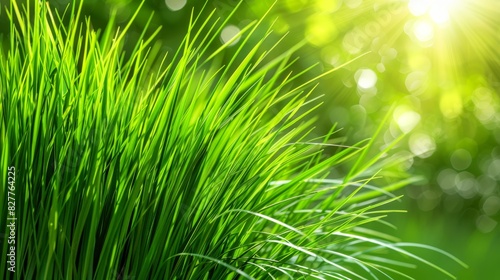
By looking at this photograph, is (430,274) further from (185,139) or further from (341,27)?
(185,139)

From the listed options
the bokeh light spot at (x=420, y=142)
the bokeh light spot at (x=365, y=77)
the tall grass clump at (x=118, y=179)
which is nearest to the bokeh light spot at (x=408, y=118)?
the bokeh light spot at (x=420, y=142)

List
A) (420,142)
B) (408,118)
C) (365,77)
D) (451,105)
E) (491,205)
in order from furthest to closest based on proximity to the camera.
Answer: (491,205), (420,142), (408,118), (451,105), (365,77)

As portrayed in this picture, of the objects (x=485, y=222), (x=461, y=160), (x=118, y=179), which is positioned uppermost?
(x=461, y=160)

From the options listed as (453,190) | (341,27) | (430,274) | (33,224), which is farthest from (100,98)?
(453,190)

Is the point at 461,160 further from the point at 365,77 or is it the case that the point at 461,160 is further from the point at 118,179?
the point at 118,179

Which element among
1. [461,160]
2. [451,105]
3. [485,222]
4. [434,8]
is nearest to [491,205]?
[485,222]

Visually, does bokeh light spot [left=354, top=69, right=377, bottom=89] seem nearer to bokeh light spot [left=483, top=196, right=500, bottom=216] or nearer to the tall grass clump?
bokeh light spot [left=483, top=196, right=500, bottom=216]

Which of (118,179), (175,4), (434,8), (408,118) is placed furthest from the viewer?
(408,118)

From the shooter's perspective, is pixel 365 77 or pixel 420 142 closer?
pixel 365 77

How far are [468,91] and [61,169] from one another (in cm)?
482

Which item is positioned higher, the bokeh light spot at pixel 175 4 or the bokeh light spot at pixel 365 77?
the bokeh light spot at pixel 365 77

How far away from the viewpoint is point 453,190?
302 inches

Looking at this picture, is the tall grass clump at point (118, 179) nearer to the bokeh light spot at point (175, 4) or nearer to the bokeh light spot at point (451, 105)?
the bokeh light spot at point (175, 4)

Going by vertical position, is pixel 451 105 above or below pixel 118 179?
above
